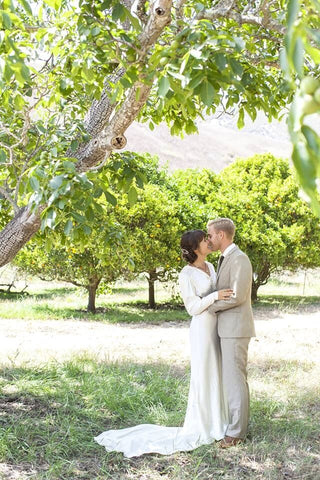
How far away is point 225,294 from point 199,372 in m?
0.78

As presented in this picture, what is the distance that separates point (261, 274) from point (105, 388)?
10364 mm

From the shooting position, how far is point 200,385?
16.3ft

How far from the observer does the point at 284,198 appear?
1592 centimetres

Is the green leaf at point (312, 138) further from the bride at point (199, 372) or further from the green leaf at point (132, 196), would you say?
the bride at point (199, 372)

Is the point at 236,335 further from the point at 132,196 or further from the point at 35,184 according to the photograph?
the point at 35,184

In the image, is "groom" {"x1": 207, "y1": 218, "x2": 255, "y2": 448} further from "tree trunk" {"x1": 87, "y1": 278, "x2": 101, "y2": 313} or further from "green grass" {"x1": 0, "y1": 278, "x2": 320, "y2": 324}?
"tree trunk" {"x1": 87, "y1": 278, "x2": 101, "y2": 313}

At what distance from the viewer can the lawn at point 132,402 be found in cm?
438

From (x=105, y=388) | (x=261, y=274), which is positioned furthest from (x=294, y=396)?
(x=261, y=274)

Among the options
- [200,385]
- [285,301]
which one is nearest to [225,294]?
[200,385]

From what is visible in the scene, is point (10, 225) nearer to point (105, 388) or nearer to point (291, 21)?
point (105, 388)

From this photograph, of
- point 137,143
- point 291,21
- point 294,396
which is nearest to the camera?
point 291,21

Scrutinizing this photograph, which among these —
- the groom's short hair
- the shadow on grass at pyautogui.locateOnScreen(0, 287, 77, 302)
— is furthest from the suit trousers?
the shadow on grass at pyautogui.locateOnScreen(0, 287, 77, 302)

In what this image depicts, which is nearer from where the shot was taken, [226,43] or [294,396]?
[226,43]

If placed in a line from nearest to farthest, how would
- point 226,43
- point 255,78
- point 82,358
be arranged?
point 226,43, point 255,78, point 82,358
